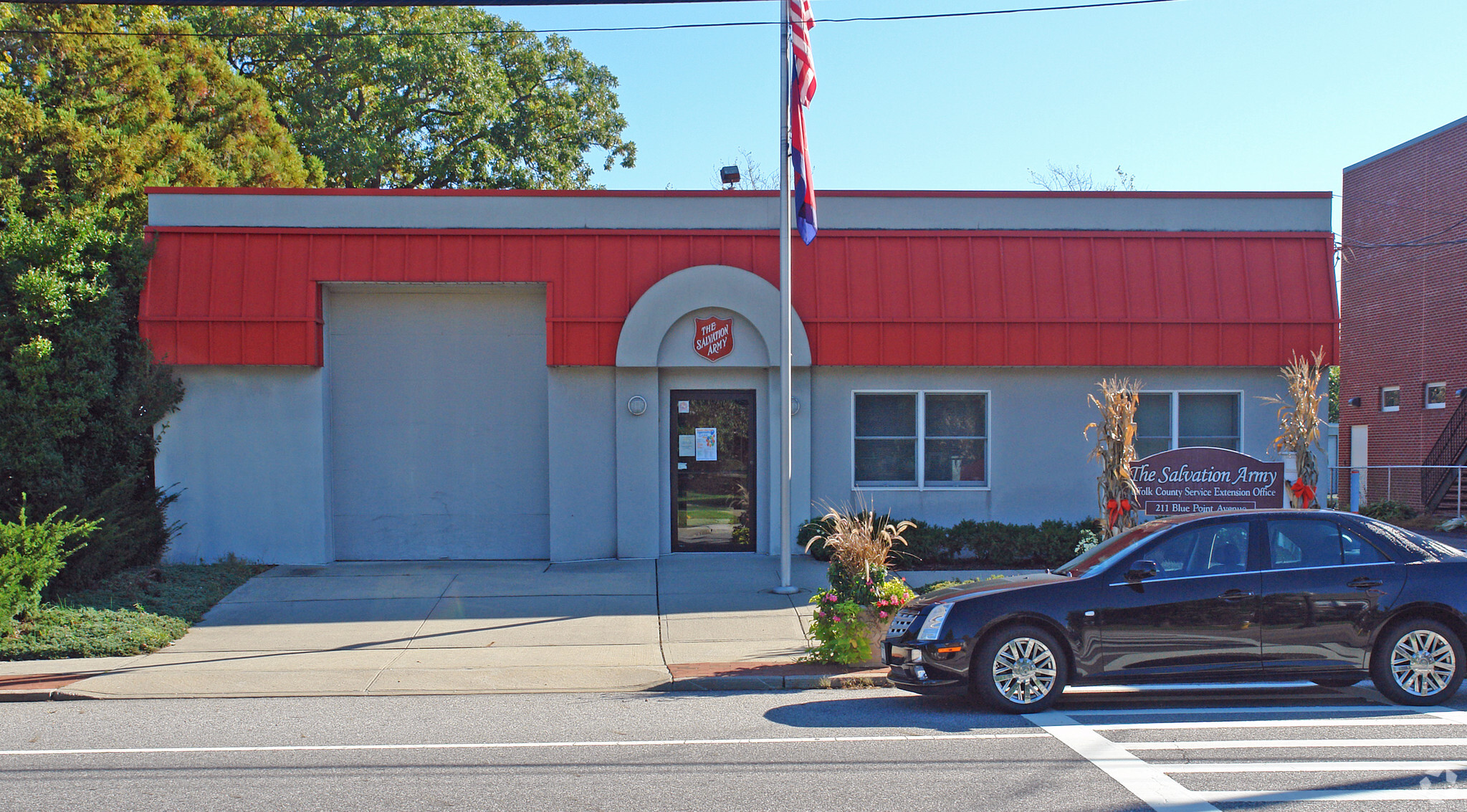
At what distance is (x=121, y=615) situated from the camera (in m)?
10.4

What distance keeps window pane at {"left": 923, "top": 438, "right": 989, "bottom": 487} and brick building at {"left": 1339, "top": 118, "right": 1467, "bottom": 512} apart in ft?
47.6

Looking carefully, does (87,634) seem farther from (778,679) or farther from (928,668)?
(928,668)

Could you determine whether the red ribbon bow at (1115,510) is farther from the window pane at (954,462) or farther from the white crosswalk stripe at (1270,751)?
the window pane at (954,462)

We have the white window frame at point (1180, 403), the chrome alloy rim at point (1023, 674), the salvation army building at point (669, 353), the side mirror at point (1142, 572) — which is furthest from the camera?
the white window frame at point (1180, 403)

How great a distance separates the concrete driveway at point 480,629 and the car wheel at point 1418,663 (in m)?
4.59

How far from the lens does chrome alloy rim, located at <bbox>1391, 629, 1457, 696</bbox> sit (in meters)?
7.45

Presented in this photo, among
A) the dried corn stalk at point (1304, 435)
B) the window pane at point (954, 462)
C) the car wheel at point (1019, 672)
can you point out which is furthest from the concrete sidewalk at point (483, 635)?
the dried corn stalk at point (1304, 435)

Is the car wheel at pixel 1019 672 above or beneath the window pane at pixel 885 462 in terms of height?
beneath

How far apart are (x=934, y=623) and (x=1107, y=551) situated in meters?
1.68

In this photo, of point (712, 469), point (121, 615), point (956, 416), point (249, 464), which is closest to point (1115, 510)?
point (956, 416)

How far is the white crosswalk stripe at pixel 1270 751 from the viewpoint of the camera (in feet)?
17.7

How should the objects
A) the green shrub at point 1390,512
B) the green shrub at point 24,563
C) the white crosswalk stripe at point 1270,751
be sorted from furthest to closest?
1. the green shrub at point 1390,512
2. the green shrub at point 24,563
3. the white crosswalk stripe at point 1270,751

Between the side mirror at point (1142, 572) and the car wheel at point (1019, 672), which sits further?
the side mirror at point (1142, 572)

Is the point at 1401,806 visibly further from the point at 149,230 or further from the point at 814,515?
the point at 149,230
